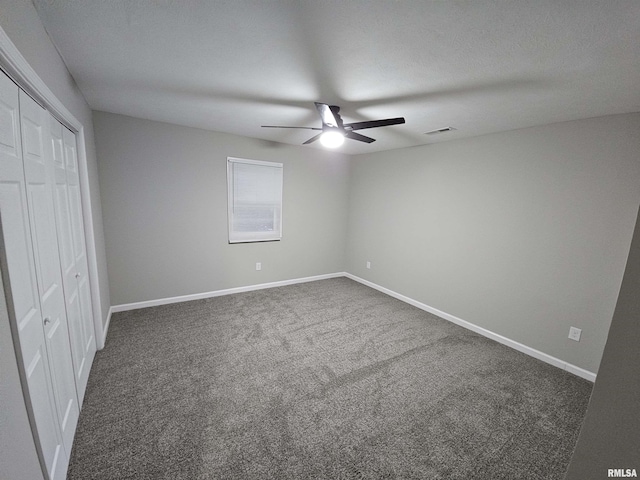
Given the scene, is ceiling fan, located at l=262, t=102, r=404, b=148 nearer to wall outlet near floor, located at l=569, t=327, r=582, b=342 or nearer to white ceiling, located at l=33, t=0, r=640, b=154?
white ceiling, located at l=33, t=0, r=640, b=154

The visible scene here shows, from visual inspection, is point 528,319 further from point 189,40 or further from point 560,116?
point 189,40

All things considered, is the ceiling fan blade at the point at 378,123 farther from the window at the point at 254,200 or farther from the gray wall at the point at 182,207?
the gray wall at the point at 182,207

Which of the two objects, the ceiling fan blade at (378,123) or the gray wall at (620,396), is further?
the ceiling fan blade at (378,123)

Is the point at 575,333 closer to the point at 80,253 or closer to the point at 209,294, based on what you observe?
the point at 209,294

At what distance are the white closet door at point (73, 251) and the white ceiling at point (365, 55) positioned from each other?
61cm

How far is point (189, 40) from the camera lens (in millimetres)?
1437

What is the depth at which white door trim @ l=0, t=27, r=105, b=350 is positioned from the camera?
99 centimetres

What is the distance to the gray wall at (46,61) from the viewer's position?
103 centimetres

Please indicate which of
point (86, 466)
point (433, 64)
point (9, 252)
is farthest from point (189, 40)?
point (86, 466)

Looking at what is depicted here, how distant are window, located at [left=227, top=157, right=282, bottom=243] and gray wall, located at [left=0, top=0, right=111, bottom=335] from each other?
59.4 inches

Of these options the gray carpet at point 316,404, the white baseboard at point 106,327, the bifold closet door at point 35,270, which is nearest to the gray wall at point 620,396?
the gray carpet at point 316,404

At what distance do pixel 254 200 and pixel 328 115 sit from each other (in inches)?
85.4

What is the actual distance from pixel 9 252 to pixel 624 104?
3774 mm

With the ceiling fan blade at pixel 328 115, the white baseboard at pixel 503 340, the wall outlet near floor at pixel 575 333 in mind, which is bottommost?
the white baseboard at pixel 503 340
